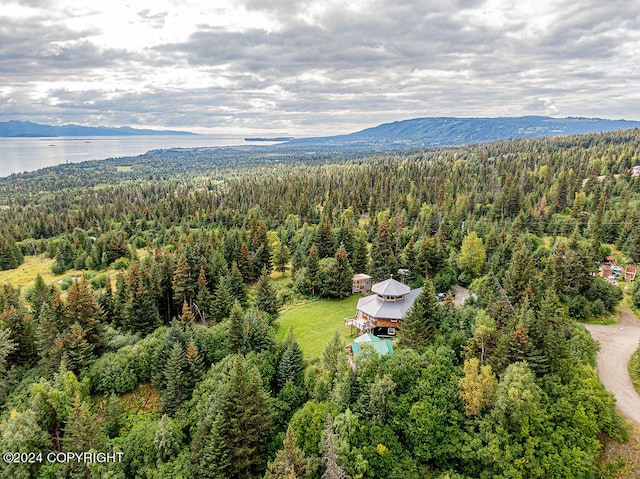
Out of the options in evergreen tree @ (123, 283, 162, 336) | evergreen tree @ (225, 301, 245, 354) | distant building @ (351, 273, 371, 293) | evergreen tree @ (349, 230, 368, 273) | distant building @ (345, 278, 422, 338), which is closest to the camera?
evergreen tree @ (225, 301, 245, 354)

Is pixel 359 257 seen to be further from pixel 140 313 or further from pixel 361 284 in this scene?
pixel 140 313

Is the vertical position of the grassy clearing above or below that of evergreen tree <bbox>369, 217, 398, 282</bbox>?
below

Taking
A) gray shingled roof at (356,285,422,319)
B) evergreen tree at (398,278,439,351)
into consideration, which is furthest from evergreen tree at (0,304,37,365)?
evergreen tree at (398,278,439,351)

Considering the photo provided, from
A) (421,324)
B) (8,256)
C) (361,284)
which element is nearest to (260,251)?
(361,284)

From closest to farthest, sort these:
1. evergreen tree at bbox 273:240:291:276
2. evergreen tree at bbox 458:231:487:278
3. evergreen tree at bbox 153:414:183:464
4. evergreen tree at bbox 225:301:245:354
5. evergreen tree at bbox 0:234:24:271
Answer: evergreen tree at bbox 153:414:183:464 → evergreen tree at bbox 225:301:245:354 → evergreen tree at bbox 458:231:487:278 → evergreen tree at bbox 273:240:291:276 → evergreen tree at bbox 0:234:24:271

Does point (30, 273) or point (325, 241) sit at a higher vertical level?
point (325, 241)

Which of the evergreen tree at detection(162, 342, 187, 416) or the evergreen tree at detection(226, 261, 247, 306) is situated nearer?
the evergreen tree at detection(162, 342, 187, 416)

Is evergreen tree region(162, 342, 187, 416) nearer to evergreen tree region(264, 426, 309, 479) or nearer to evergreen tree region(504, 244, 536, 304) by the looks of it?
evergreen tree region(264, 426, 309, 479)
